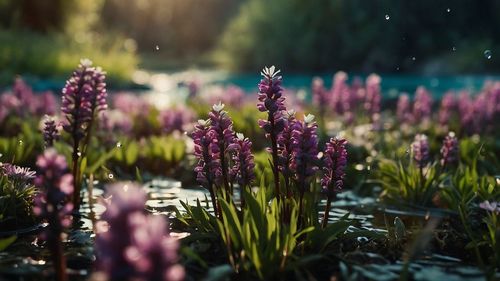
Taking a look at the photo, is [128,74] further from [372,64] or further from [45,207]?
[45,207]

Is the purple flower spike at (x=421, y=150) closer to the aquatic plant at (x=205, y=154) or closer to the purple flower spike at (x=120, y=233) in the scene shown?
the aquatic plant at (x=205, y=154)

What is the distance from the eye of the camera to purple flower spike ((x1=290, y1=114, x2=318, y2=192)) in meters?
3.63

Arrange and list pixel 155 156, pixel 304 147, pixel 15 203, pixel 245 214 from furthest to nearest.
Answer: pixel 155 156
pixel 15 203
pixel 304 147
pixel 245 214

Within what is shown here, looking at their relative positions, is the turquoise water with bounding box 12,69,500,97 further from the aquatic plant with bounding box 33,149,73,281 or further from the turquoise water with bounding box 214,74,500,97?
A: the aquatic plant with bounding box 33,149,73,281

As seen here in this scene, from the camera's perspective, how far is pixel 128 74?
85.4 feet

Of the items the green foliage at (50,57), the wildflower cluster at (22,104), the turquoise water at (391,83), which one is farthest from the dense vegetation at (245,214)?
the turquoise water at (391,83)

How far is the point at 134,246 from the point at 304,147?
5.82ft

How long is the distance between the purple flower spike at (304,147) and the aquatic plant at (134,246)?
1712 millimetres

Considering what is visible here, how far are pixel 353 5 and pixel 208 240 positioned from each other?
31986 millimetres

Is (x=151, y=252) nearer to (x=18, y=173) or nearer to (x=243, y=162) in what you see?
(x=243, y=162)

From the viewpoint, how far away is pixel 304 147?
3666mm

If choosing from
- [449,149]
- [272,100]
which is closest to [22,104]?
[449,149]

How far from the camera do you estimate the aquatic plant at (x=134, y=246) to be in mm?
1930

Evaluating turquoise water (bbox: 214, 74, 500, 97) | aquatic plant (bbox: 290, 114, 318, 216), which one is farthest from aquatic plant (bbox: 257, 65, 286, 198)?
turquoise water (bbox: 214, 74, 500, 97)
